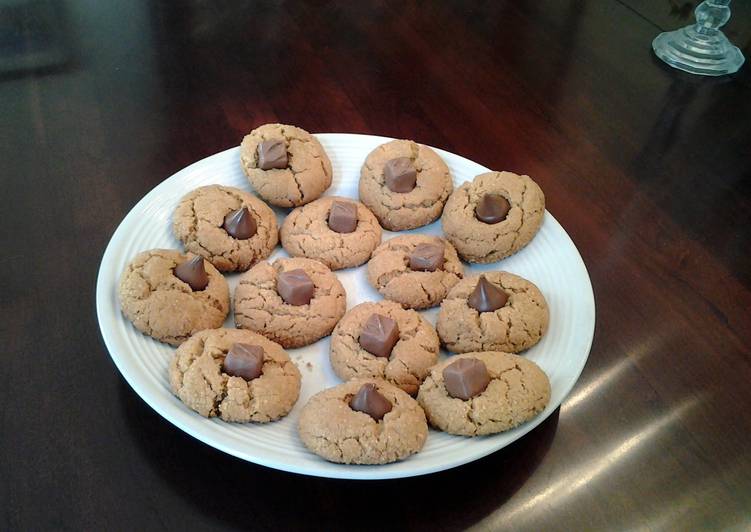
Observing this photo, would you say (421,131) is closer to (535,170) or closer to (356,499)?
(535,170)

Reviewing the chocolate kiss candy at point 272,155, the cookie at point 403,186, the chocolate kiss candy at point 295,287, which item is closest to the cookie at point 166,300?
the chocolate kiss candy at point 295,287

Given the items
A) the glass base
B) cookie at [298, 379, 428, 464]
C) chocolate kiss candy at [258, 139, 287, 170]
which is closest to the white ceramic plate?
cookie at [298, 379, 428, 464]

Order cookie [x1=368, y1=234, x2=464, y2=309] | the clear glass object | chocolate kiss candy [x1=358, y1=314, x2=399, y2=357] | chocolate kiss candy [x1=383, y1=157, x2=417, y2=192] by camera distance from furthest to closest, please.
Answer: the clear glass object, chocolate kiss candy [x1=383, y1=157, x2=417, y2=192], cookie [x1=368, y1=234, x2=464, y2=309], chocolate kiss candy [x1=358, y1=314, x2=399, y2=357]

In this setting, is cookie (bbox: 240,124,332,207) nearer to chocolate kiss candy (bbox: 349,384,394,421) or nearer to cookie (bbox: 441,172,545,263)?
cookie (bbox: 441,172,545,263)

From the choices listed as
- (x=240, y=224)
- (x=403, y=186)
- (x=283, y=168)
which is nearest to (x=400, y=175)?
(x=403, y=186)

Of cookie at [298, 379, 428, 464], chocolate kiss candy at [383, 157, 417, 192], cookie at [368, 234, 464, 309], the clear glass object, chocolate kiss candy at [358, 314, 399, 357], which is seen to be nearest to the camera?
cookie at [298, 379, 428, 464]

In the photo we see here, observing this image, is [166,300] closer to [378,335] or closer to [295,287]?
[295,287]
